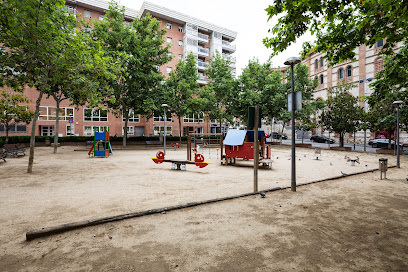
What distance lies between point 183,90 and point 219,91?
253 inches

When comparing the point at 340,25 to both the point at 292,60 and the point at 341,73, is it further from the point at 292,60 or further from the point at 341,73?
the point at 341,73

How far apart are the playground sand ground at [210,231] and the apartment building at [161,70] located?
813 inches

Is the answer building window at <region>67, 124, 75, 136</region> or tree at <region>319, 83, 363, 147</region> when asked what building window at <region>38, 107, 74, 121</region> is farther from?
tree at <region>319, 83, 363, 147</region>

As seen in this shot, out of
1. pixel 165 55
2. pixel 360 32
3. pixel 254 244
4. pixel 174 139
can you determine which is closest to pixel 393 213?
pixel 254 244

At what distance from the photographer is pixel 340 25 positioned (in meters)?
5.66

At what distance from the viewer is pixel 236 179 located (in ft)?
27.3

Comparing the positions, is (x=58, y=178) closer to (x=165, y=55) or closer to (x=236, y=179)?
(x=236, y=179)

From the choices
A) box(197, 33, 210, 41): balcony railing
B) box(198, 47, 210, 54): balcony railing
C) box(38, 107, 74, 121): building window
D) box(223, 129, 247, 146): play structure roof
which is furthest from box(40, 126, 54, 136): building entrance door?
box(197, 33, 210, 41): balcony railing

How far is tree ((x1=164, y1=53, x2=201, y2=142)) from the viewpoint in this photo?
83.0ft

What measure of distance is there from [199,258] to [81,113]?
37752 millimetres

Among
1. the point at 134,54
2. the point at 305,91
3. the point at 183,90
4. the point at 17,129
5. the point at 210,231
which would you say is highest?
the point at 134,54

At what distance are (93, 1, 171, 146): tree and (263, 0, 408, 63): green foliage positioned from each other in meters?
19.0

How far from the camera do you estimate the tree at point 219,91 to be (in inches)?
1139

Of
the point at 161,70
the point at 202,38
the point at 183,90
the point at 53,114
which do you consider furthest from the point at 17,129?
the point at 202,38
